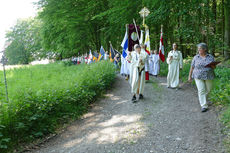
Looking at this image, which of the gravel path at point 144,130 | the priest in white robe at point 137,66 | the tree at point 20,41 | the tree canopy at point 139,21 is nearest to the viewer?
the gravel path at point 144,130

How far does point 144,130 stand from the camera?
16.3 feet

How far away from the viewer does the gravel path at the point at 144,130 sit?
411cm

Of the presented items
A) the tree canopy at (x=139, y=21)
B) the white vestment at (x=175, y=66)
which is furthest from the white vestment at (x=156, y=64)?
the white vestment at (x=175, y=66)

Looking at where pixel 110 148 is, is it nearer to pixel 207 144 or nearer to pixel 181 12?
pixel 207 144

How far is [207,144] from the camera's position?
13.2 ft

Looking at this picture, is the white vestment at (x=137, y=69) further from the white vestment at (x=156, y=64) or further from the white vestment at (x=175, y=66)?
the white vestment at (x=156, y=64)

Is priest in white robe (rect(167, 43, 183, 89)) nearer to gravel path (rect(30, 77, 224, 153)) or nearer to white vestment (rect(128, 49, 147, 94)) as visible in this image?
gravel path (rect(30, 77, 224, 153))

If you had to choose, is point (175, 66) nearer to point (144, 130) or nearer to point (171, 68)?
point (171, 68)

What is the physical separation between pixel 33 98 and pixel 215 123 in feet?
15.1

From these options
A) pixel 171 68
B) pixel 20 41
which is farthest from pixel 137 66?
pixel 20 41

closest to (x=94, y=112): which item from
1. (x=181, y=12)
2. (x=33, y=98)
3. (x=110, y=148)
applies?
(x=33, y=98)

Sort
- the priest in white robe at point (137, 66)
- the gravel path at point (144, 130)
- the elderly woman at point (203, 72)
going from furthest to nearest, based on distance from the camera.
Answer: the priest in white robe at point (137, 66)
the elderly woman at point (203, 72)
the gravel path at point (144, 130)

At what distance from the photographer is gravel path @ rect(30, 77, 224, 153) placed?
411cm

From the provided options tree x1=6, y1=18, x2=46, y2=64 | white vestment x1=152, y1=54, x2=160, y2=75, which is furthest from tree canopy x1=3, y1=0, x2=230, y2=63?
tree x1=6, y1=18, x2=46, y2=64
